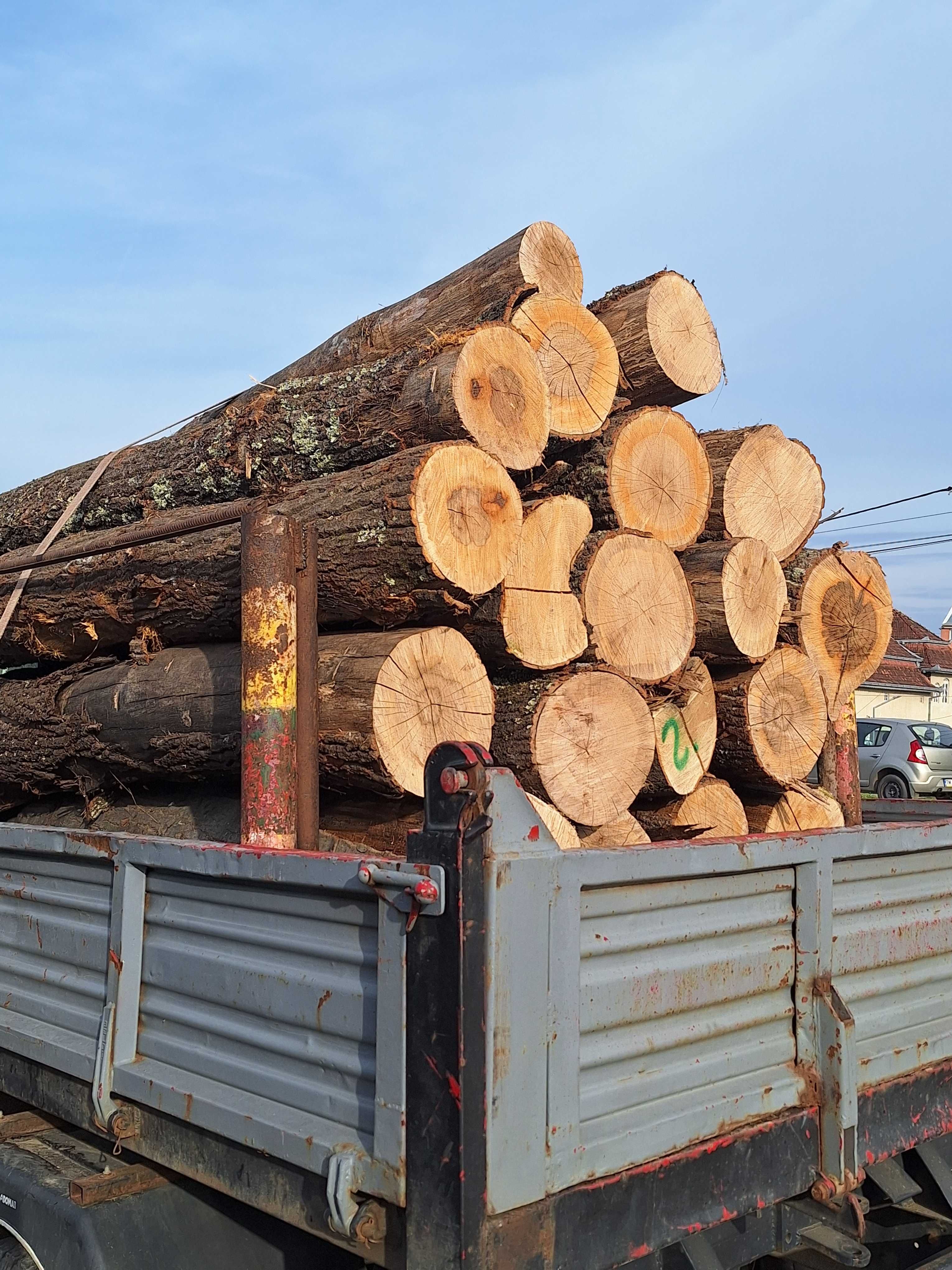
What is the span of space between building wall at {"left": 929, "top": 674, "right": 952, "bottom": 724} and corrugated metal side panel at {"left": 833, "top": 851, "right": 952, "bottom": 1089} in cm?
3395

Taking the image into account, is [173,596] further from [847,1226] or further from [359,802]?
[847,1226]

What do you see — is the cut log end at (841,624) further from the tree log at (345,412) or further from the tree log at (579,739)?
the tree log at (345,412)

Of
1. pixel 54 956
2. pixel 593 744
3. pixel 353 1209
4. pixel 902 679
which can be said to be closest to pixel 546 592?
pixel 593 744

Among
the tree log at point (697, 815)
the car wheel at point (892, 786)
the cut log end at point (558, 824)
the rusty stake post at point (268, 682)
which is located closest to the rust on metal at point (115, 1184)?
the rusty stake post at point (268, 682)

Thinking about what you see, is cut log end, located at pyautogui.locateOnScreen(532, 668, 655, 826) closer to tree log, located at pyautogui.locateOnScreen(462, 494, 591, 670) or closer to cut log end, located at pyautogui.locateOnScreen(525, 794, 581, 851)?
cut log end, located at pyautogui.locateOnScreen(525, 794, 581, 851)

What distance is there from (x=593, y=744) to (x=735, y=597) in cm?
97

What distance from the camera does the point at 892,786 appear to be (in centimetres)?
1786

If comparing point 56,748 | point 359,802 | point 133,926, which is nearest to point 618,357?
point 359,802

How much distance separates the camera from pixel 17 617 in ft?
16.5

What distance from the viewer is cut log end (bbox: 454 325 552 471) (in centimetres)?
386

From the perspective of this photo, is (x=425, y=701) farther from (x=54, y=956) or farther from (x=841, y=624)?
(x=841, y=624)

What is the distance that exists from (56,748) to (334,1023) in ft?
9.69

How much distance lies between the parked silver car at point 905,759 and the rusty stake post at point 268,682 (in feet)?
50.1

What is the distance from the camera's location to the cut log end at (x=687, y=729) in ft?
14.5
